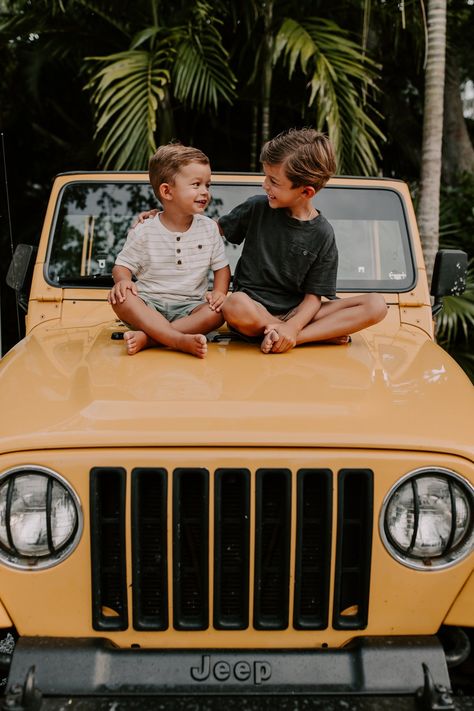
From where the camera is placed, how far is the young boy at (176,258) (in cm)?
247

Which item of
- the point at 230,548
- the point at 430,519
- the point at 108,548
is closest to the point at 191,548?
the point at 230,548

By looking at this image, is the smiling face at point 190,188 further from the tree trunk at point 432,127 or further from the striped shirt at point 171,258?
the tree trunk at point 432,127

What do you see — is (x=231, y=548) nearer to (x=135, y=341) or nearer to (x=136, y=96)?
(x=135, y=341)

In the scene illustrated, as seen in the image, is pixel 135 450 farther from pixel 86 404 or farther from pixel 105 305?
pixel 105 305

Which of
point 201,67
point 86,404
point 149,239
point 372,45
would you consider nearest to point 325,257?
point 149,239

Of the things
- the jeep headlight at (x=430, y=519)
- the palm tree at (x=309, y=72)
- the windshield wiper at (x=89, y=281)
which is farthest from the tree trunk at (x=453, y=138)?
the jeep headlight at (x=430, y=519)

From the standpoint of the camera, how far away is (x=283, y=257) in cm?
257

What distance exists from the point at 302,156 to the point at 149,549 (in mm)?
1358

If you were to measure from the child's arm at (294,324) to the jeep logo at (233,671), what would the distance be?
999 millimetres

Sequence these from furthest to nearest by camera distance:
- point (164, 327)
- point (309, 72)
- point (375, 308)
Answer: point (309, 72), point (375, 308), point (164, 327)

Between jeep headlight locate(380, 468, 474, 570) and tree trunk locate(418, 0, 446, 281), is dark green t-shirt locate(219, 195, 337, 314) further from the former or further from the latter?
tree trunk locate(418, 0, 446, 281)

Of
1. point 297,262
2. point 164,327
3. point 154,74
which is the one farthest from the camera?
point 154,74

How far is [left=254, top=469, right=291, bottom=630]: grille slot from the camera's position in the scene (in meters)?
1.62

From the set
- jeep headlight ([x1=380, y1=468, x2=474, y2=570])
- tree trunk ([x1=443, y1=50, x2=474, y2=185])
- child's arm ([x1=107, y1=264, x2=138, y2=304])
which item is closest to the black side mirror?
child's arm ([x1=107, y1=264, x2=138, y2=304])
